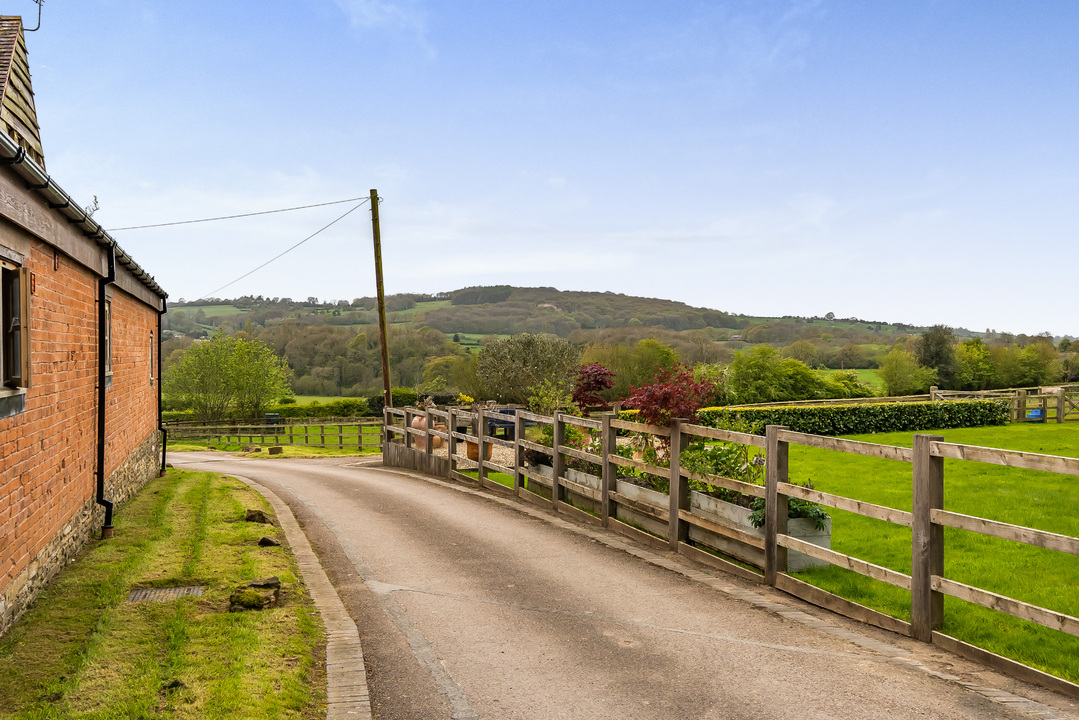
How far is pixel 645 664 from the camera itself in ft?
15.4

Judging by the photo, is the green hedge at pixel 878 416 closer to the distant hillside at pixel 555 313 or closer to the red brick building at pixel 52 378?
the red brick building at pixel 52 378

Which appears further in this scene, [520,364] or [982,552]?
Answer: [520,364]

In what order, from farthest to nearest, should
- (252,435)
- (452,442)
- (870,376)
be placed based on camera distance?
(870,376), (252,435), (452,442)

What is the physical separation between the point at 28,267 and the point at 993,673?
294 inches

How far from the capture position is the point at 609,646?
5031 millimetres

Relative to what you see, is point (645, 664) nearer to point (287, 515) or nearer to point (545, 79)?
point (287, 515)

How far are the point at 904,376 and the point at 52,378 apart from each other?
51505 millimetres

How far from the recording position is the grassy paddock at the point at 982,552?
5355 millimetres

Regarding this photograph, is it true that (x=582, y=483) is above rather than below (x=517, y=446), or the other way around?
below

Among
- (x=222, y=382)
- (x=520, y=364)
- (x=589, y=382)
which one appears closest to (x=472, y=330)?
(x=520, y=364)

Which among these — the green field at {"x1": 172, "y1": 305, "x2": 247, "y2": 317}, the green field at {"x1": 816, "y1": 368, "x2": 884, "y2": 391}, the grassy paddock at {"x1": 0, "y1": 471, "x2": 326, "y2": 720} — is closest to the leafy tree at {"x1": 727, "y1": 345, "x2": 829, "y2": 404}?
the green field at {"x1": 816, "y1": 368, "x2": 884, "y2": 391}

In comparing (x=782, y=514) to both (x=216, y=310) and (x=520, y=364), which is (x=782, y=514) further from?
(x=216, y=310)

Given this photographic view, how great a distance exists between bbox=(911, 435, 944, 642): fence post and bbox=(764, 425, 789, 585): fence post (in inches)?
50.1

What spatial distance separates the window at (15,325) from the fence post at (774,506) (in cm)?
586
